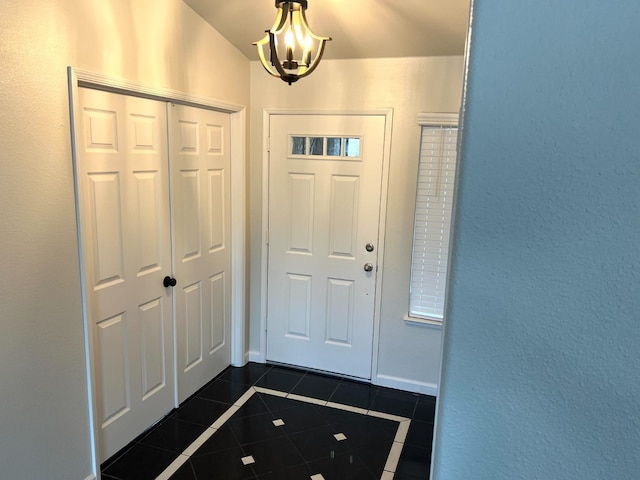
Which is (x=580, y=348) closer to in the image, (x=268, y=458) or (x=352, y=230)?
(x=268, y=458)

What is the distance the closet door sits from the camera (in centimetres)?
275

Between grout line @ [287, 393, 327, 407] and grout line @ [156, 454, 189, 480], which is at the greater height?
grout line @ [287, 393, 327, 407]

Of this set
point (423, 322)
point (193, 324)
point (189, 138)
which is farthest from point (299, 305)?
point (189, 138)

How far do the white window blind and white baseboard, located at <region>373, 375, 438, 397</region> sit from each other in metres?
0.49

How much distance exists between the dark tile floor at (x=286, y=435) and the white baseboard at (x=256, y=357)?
0.21m

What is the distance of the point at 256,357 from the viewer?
363 centimetres

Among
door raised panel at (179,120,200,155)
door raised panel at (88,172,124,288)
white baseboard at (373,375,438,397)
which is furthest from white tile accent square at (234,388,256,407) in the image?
door raised panel at (179,120,200,155)

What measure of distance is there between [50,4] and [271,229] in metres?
1.98

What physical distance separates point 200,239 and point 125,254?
0.65 metres

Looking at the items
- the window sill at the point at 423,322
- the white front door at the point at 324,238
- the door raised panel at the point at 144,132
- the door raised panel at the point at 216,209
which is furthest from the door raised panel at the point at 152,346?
the window sill at the point at 423,322

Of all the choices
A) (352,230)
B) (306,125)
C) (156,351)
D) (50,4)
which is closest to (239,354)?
(156,351)

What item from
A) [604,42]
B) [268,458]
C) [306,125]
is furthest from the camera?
[306,125]

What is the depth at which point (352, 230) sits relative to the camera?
3221mm

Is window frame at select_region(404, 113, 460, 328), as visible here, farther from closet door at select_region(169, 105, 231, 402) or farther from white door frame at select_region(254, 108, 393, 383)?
closet door at select_region(169, 105, 231, 402)
